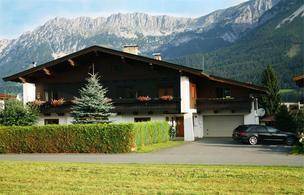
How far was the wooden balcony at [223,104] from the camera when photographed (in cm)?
4069

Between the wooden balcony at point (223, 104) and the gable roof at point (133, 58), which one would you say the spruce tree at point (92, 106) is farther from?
the wooden balcony at point (223, 104)

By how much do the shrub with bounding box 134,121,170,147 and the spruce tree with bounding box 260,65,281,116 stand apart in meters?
25.4

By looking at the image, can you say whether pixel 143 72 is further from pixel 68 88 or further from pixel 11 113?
pixel 11 113

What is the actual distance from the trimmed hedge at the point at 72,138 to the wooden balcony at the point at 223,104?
15.3m

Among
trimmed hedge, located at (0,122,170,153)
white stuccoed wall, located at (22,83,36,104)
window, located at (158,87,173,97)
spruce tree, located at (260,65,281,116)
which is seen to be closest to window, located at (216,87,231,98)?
window, located at (158,87,173,97)

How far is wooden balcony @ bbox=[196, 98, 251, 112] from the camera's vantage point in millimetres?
40688

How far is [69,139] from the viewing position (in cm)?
2578

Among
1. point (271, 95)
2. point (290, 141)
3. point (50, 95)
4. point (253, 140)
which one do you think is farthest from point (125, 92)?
point (271, 95)

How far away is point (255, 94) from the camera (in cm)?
4334

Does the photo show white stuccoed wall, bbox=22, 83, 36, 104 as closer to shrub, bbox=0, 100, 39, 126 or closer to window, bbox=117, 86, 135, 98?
shrub, bbox=0, 100, 39, 126

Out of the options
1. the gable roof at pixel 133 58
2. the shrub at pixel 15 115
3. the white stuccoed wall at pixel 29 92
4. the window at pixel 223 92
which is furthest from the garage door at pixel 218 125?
the shrub at pixel 15 115

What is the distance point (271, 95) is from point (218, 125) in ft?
51.5

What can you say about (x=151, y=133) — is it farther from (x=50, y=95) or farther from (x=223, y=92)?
(x=50, y=95)

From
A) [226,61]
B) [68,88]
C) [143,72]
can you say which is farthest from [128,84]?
[226,61]
